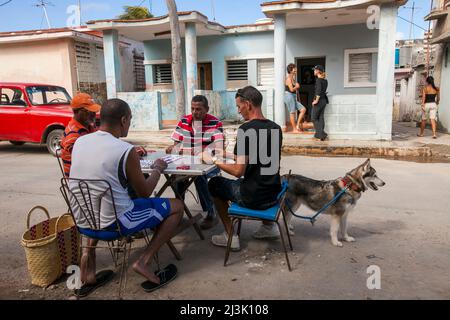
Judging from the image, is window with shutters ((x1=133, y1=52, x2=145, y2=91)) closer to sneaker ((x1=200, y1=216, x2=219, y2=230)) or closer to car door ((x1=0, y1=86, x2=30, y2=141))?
car door ((x1=0, y1=86, x2=30, y2=141))

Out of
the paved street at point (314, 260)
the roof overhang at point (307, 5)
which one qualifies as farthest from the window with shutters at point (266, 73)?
the paved street at point (314, 260)

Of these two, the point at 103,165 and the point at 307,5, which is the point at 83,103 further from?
the point at 307,5

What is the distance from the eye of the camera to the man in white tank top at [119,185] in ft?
9.25

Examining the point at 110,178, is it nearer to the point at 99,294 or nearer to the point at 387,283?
the point at 99,294

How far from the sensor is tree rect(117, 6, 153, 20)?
18.9 m

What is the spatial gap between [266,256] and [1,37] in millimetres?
14457

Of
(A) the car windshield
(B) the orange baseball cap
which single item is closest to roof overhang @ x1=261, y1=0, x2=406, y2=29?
(A) the car windshield

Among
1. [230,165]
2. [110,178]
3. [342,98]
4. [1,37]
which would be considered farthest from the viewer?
[1,37]

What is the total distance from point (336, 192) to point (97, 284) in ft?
7.94

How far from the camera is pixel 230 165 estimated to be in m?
Result: 3.40

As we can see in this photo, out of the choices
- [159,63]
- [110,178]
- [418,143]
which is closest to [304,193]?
[110,178]

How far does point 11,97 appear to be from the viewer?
31.1ft

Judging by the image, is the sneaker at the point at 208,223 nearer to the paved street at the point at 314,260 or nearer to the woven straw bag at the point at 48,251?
the paved street at the point at 314,260
